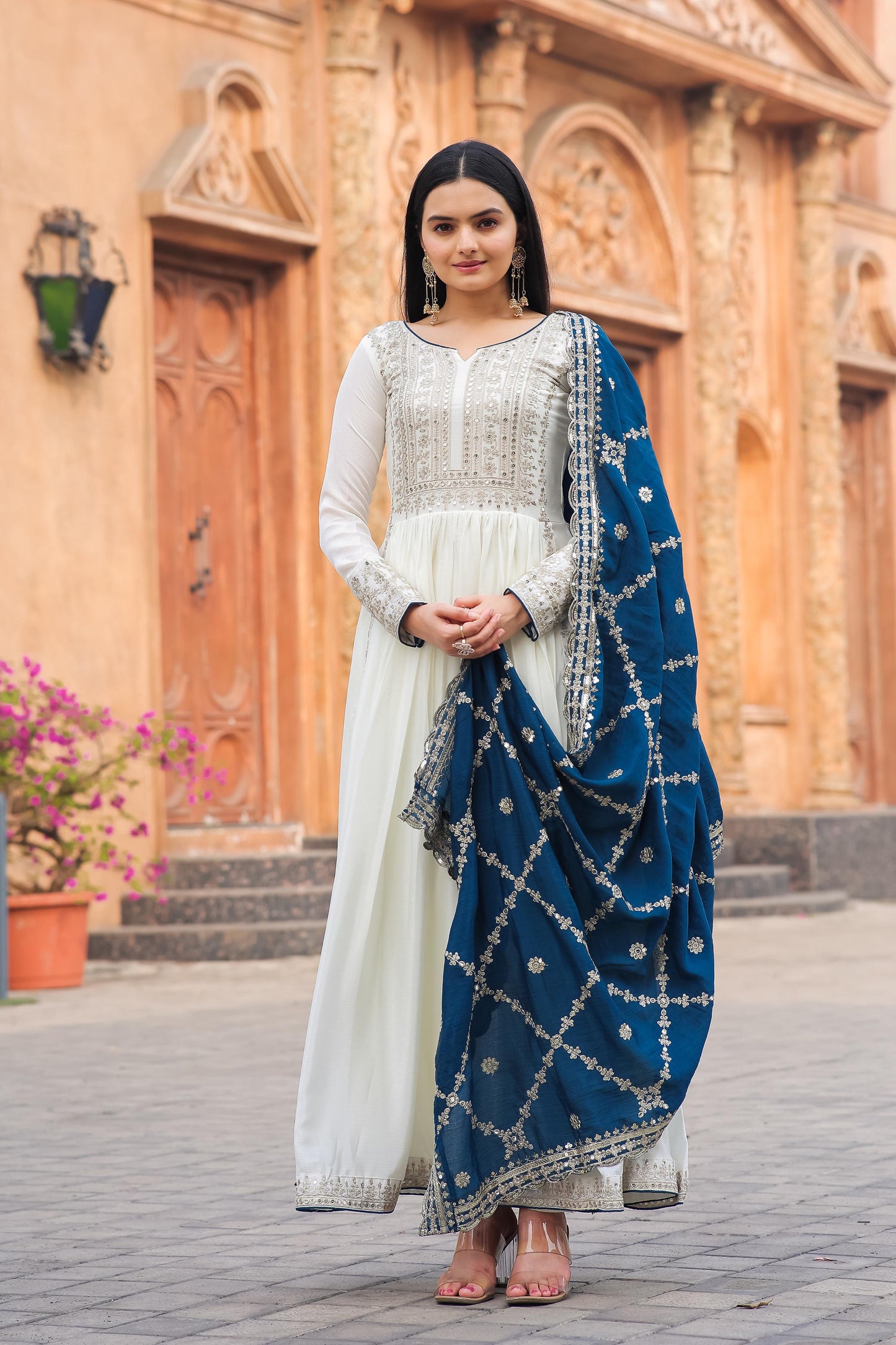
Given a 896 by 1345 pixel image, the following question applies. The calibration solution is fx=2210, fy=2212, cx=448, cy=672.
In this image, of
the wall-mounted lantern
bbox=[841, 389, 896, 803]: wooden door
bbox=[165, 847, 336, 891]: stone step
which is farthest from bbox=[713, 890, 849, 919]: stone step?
the wall-mounted lantern

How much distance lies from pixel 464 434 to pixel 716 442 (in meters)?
11.2

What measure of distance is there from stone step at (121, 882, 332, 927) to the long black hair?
21.5ft

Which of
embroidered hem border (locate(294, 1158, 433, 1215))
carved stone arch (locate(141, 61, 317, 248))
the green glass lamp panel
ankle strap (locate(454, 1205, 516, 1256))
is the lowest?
ankle strap (locate(454, 1205, 516, 1256))

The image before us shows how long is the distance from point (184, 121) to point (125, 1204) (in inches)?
305

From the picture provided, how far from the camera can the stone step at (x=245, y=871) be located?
10742mm

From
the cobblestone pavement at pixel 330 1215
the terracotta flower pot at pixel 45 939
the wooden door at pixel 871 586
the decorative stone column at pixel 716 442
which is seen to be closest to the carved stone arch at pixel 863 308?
the wooden door at pixel 871 586

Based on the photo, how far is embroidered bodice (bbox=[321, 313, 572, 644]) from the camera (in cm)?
387

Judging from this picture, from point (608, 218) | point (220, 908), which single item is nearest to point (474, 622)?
point (220, 908)

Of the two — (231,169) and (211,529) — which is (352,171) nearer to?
(231,169)

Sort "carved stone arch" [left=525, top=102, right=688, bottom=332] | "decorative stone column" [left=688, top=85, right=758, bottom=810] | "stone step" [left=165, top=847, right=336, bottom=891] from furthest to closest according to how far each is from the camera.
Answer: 1. "decorative stone column" [left=688, top=85, right=758, bottom=810]
2. "carved stone arch" [left=525, top=102, right=688, bottom=332]
3. "stone step" [left=165, top=847, right=336, bottom=891]

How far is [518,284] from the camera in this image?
398cm

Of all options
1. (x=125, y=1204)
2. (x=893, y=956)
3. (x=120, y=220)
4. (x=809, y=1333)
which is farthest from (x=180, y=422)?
(x=809, y=1333)

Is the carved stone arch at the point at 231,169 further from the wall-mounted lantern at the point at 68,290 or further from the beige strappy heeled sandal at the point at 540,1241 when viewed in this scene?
the beige strappy heeled sandal at the point at 540,1241

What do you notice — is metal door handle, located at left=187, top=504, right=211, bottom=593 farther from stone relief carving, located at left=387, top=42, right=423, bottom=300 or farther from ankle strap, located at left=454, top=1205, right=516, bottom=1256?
ankle strap, located at left=454, top=1205, right=516, bottom=1256
